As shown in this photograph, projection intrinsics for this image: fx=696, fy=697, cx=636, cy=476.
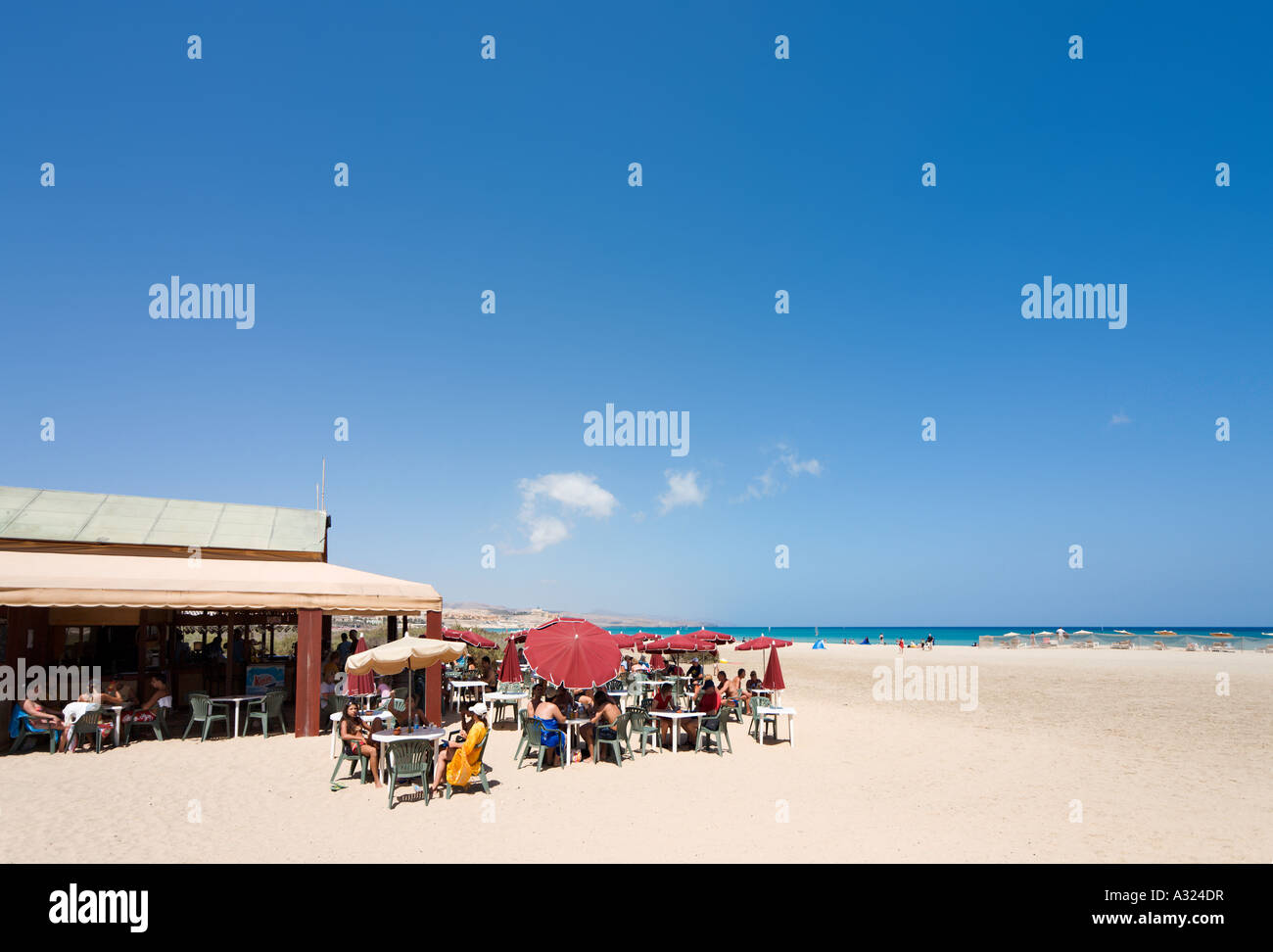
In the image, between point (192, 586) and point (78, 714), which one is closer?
point (78, 714)

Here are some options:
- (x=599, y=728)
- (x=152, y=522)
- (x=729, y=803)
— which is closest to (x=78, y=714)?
(x=152, y=522)

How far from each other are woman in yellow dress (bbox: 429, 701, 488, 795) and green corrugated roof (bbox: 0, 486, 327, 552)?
10.6 meters

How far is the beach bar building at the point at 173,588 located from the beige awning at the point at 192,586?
0.02 metres

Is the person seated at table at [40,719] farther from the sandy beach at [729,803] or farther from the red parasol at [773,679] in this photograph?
the red parasol at [773,679]

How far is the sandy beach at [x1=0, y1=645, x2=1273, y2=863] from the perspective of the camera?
6.38m

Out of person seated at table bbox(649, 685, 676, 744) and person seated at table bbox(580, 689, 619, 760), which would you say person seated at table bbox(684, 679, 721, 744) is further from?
person seated at table bbox(580, 689, 619, 760)

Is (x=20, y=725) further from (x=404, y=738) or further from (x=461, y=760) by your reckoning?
(x=461, y=760)

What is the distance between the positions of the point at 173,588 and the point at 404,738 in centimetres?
682

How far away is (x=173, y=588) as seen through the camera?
12.4 m

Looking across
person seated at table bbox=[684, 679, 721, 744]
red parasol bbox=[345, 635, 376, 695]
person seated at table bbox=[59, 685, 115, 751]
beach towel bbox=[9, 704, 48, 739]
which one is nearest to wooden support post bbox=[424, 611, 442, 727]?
red parasol bbox=[345, 635, 376, 695]

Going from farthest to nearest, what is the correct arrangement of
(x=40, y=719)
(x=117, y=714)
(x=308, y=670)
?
(x=308, y=670), (x=117, y=714), (x=40, y=719)

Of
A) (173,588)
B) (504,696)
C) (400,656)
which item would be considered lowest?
(504,696)
